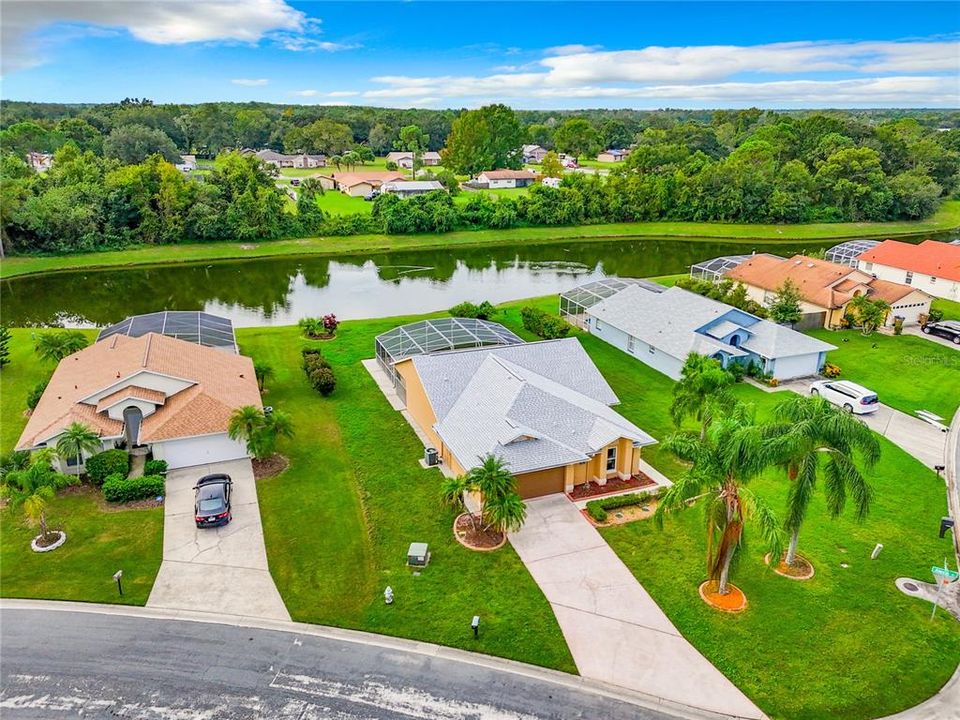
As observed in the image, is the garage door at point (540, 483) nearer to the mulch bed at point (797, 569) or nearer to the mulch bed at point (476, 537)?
the mulch bed at point (476, 537)

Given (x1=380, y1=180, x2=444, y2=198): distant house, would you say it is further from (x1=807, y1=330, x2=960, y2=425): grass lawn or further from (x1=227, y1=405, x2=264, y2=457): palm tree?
(x1=227, y1=405, x2=264, y2=457): palm tree

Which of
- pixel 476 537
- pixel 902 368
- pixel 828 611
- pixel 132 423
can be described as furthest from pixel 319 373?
pixel 902 368

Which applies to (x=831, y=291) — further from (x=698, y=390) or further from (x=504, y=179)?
(x=504, y=179)

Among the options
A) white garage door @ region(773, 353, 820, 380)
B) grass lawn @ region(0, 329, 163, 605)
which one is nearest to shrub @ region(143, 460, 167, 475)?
grass lawn @ region(0, 329, 163, 605)

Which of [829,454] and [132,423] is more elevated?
[829,454]

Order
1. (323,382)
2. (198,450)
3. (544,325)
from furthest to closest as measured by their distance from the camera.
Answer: (544,325) → (323,382) → (198,450)
